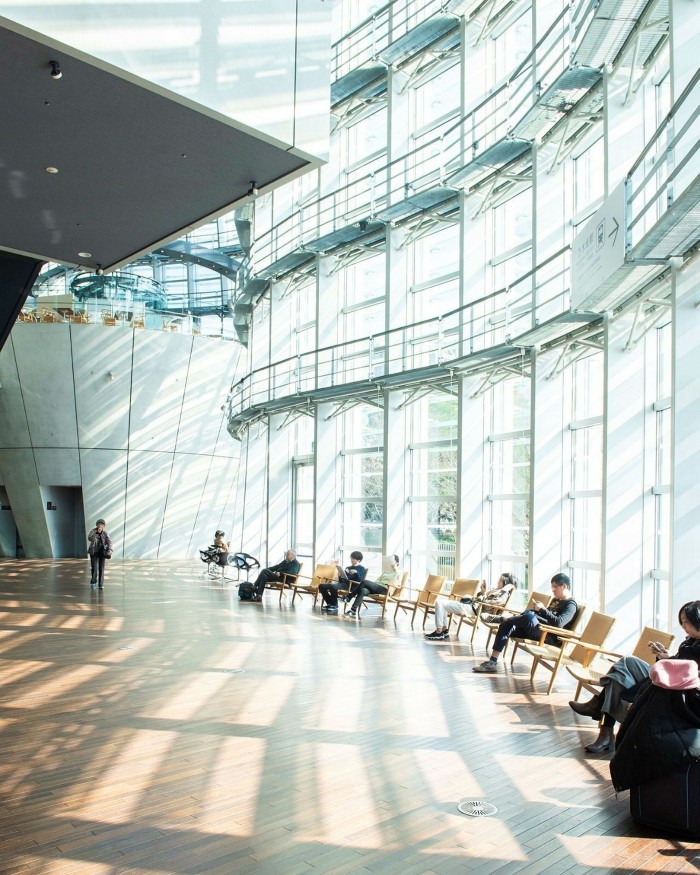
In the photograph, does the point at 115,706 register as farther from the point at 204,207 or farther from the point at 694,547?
the point at 694,547

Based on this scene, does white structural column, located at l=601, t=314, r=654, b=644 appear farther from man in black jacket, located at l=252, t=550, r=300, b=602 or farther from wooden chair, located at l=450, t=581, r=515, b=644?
man in black jacket, located at l=252, t=550, r=300, b=602

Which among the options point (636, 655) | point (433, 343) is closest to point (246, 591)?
point (433, 343)

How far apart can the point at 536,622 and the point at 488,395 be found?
6.46 metres

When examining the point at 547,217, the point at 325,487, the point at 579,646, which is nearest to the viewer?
the point at 579,646

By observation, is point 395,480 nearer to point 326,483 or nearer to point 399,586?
point 326,483

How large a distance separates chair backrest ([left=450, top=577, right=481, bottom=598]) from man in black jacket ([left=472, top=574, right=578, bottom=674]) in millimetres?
2862

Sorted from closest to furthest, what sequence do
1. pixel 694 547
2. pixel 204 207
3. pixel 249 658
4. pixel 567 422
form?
pixel 204 207, pixel 694 547, pixel 249 658, pixel 567 422

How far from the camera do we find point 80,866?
11.6 ft

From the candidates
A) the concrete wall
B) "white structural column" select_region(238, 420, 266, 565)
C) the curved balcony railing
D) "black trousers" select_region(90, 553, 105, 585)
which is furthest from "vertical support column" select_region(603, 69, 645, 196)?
the concrete wall

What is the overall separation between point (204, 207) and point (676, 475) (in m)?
4.97

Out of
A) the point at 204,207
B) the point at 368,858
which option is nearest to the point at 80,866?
the point at 368,858

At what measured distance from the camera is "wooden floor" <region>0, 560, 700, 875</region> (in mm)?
3756

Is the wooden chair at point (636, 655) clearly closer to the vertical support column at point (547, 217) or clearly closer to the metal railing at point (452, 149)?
the vertical support column at point (547, 217)

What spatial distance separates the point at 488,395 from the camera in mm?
14203
